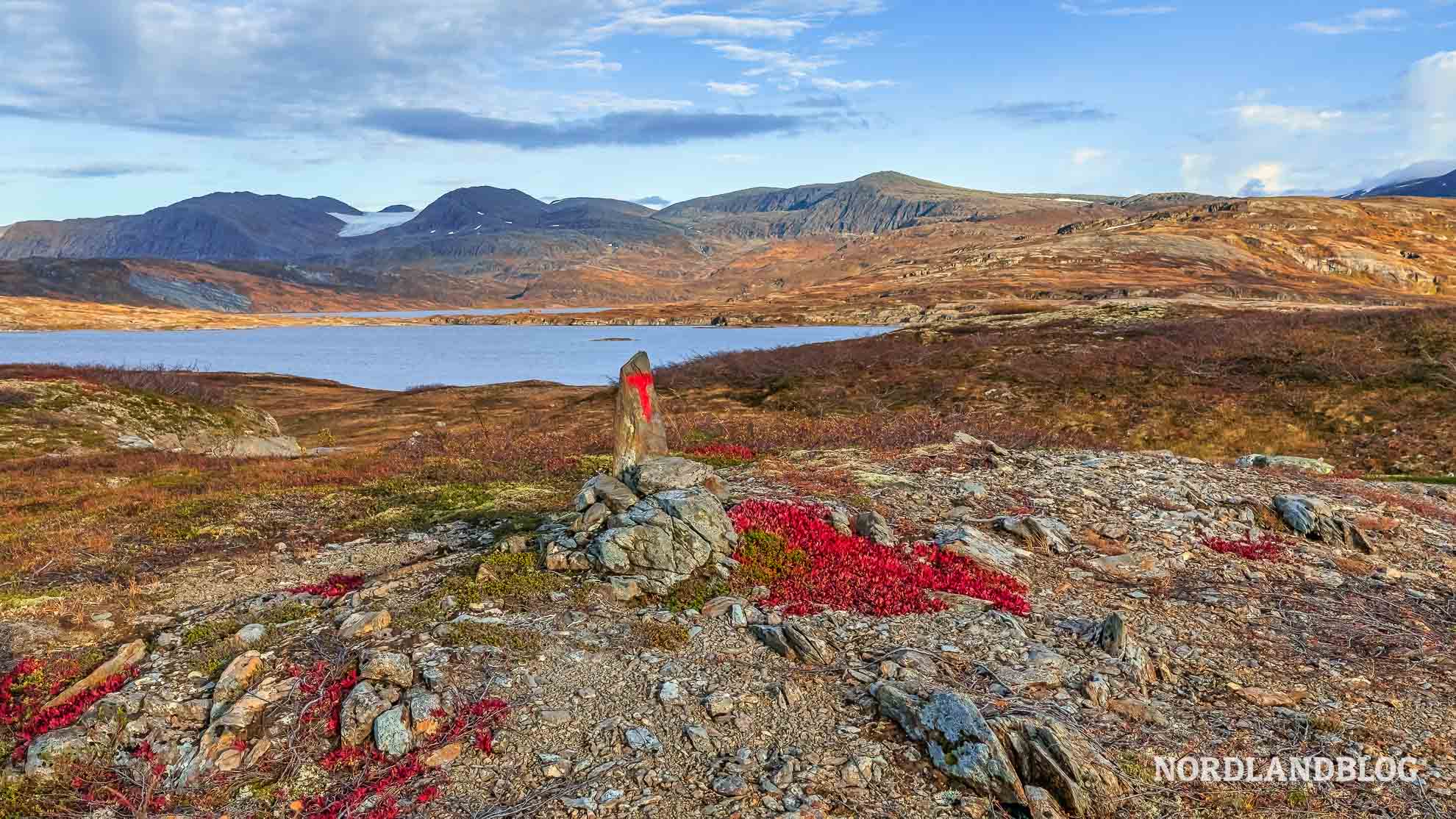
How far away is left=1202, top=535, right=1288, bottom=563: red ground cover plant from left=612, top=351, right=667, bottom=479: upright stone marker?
42.2 feet

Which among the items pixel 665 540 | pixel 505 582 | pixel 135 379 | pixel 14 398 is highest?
pixel 14 398

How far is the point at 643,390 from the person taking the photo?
19.8m

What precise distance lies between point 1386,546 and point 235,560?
84.3 ft

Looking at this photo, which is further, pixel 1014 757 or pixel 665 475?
pixel 665 475

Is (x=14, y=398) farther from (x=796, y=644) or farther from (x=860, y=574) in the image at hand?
(x=796, y=644)

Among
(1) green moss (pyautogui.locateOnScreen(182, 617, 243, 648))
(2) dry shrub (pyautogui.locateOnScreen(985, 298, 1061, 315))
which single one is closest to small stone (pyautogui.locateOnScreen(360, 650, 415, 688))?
(1) green moss (pyautogui.locateOnScreen(182, 617, 243, 648))

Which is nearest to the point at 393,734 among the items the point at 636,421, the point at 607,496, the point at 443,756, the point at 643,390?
the point at 443,756

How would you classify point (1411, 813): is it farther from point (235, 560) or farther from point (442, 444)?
point (442, 444)

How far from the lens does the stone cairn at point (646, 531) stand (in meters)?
13.8

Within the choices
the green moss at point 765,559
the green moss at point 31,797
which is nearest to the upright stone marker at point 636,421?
the green moss at point 765,559

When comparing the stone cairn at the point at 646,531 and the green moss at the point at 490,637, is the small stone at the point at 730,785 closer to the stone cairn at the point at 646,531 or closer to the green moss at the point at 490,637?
the green moss at the point at 490,637

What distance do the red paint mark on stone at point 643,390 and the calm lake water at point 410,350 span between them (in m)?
66.3

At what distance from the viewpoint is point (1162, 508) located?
757 inches

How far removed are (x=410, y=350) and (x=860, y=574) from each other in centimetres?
14589
